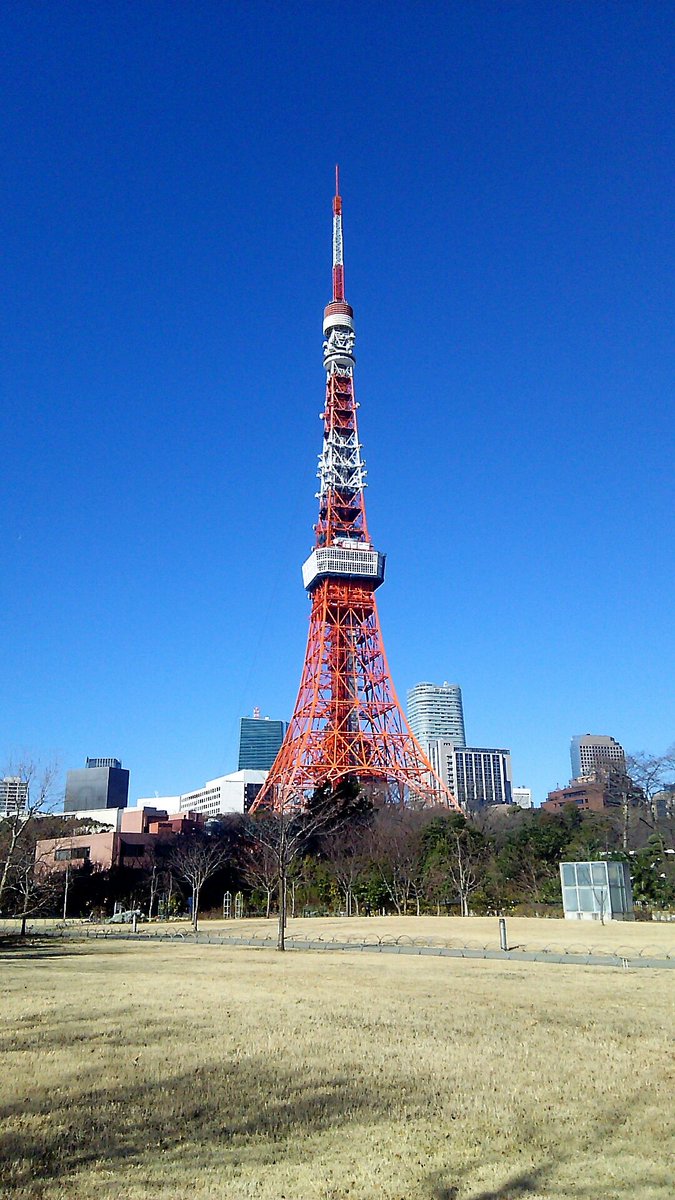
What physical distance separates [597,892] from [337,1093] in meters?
24.4

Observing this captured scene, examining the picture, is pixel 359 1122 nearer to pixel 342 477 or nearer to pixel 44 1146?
pixel 44 1146

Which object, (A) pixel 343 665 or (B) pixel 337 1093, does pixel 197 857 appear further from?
(B) pixel 337 1093

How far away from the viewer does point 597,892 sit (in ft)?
95.5

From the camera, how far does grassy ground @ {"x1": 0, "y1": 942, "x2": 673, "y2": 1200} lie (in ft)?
17.2

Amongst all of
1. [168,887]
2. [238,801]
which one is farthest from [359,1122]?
[238,801]

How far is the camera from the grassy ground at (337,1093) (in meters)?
5.25

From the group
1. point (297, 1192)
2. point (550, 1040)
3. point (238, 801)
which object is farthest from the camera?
point (238, 801)

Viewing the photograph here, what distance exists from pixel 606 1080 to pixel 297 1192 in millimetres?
3737

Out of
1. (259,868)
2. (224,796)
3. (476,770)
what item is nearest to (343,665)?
(259,868)

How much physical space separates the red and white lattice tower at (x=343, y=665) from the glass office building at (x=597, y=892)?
21235 mm

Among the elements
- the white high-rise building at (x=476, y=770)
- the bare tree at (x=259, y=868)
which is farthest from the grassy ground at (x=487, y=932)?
the white high-rise building at (x=476, y=770)

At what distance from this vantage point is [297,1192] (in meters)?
5.04

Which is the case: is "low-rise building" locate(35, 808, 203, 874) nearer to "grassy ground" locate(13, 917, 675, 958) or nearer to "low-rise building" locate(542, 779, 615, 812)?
"grassy ground" locate(13, 917, 675, 958)

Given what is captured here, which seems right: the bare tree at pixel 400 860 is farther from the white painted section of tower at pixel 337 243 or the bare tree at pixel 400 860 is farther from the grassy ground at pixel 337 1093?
the white painted section of tower at pixel 337 243
